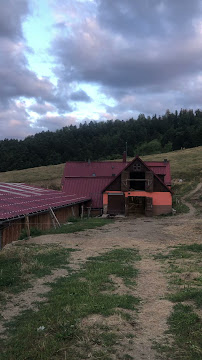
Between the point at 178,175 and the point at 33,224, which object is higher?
the point at 178,175

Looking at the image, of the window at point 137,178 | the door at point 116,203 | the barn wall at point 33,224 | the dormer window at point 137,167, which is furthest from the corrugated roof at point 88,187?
the barn wall at point 33,224

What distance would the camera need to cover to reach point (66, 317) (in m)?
6.11

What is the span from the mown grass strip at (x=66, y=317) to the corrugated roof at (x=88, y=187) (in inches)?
1072

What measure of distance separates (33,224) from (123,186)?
1565 centimetres

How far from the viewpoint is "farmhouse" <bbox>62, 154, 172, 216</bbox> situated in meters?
33.8

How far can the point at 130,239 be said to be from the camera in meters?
17.3

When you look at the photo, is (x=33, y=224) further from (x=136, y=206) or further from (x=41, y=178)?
(x=41, y=178)

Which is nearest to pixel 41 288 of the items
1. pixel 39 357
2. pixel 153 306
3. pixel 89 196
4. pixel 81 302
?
pixel 81 302

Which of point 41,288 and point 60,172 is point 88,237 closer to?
point 41,288

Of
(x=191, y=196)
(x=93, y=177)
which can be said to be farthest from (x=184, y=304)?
(x=191, y=196)

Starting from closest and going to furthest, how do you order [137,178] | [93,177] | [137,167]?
1. [137,167]
2. [137,178]
3. [93,177]

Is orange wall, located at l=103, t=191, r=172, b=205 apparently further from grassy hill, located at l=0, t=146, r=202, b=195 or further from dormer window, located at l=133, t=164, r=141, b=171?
grassy hill, located at l=0, t=146, r=202, b=195

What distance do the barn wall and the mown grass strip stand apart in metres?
8.05

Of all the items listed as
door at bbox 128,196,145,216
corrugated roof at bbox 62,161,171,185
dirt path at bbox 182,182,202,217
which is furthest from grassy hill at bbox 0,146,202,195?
door at bbox 128,196,145,216
